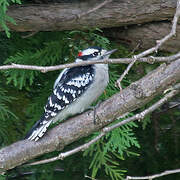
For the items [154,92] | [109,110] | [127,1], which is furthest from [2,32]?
[154,92]

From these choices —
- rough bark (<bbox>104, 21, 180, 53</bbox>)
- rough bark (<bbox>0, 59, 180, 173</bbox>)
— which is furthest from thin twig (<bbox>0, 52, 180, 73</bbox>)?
rough bark (<bbox>104, 21, 180, 53</bbox>)

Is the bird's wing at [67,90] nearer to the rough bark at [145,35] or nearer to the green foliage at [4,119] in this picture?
the green foliage at [4,119]

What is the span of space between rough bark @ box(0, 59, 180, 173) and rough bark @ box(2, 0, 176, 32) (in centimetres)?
96

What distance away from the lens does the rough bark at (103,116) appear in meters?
2.28

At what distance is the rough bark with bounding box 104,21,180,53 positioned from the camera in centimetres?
338

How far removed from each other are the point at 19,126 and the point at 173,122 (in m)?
1.35

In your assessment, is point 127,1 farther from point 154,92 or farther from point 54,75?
point 154,92

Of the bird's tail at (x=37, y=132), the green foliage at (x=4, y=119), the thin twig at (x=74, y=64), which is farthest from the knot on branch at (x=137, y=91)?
the green foliage at (x=4, y=119)

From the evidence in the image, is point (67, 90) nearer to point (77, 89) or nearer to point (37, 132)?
point (77, 89)

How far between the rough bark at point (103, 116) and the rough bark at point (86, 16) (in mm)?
959

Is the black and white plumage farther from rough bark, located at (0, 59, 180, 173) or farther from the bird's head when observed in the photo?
rough bark, located at (0, 59, 180, 173)

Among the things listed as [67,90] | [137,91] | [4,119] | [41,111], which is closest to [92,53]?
[67,90]

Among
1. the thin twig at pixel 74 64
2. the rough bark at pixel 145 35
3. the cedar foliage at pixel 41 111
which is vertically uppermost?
the thin twig at pixel 74 64

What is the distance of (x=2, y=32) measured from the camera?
362 centimetres
